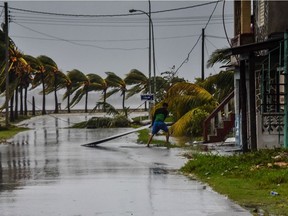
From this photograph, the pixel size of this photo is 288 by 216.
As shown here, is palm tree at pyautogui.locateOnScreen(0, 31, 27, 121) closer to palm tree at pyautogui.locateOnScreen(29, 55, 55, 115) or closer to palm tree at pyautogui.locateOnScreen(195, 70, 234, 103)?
palm tree at pyautogui.locateOnScreen(29, 55, 55, 115)

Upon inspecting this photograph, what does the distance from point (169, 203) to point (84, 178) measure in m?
4.11

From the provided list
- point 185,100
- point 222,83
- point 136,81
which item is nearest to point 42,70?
point 136,81

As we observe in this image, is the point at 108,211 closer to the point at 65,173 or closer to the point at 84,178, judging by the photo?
the point at 84,178

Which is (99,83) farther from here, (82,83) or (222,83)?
(222,83)

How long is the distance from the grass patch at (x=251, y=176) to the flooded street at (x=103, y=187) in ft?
1.15

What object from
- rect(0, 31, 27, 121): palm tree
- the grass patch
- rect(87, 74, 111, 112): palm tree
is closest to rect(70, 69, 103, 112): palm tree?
rect(87, 74, 111, 112): palm tree

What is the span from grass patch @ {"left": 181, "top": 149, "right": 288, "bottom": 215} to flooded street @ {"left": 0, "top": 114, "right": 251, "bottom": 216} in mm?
350

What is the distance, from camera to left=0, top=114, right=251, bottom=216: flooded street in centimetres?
979

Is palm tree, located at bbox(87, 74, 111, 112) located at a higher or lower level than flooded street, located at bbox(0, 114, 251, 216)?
higher

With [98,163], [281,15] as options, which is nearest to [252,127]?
[281,15]

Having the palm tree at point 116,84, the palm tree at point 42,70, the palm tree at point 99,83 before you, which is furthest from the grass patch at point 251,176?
the palm tree at point 99,83

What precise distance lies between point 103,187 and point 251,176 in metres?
3.03

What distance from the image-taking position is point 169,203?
10320mm

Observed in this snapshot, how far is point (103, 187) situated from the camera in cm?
1246
